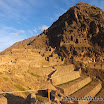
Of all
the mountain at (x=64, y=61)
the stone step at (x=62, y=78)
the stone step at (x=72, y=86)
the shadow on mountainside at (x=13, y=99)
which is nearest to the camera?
the shadow on mountainside at (x=13, y=99)

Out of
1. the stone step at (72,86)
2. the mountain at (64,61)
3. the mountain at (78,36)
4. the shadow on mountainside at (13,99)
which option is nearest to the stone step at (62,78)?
the mountain at (64,61)

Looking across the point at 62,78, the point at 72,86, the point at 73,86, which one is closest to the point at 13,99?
the point at 72,86

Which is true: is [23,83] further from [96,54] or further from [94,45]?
[94,45]

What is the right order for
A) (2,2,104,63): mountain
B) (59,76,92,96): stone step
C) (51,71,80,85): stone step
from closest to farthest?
(59,76,92,96): stone step → (51,71,80,85): stone step → (2,2,104,63): mountain

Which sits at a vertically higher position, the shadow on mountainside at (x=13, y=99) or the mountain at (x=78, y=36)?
the mountain at (x=78, y=36)

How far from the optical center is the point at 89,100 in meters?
14.9

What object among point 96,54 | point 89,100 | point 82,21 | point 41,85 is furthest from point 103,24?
point 41,85

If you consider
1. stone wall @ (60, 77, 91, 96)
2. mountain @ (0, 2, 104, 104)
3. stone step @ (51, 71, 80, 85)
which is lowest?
stone wall @ (60, 77, 91, 96)

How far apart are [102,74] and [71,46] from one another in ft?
41.0

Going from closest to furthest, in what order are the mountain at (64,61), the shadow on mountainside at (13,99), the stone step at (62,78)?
1. the shadow on mountainside at (13,99)
2. the mountain at (64,61)
3. the stone step at (62,78)

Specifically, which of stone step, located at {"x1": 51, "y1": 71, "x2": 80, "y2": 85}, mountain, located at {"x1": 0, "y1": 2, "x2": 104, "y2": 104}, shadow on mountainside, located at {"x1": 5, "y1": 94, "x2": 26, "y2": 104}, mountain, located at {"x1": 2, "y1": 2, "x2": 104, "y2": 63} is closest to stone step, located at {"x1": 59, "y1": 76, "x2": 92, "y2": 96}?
mountain, located at {"x1": 0, "y1": 2, "x2": 104, "y2": 104}

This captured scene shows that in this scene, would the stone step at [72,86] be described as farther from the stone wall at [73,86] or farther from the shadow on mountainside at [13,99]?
the shadow on mountainside at [13,99]

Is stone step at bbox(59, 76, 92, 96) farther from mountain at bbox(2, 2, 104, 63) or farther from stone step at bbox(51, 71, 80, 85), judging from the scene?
mountain at bbox(2, 2, 104, 63)

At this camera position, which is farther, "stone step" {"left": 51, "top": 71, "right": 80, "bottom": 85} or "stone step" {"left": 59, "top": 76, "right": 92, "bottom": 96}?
"stone step" {"left": 51, "top": 71, "right": 80, "bottom": 85}
